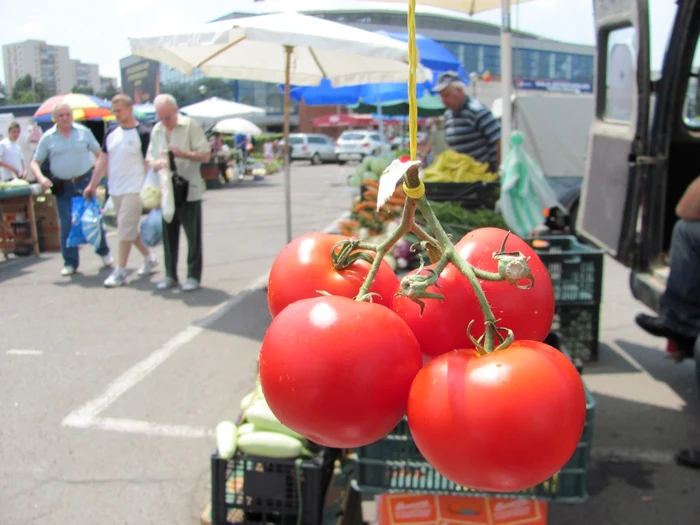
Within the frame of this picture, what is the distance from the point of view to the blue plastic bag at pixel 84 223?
721 centimetres

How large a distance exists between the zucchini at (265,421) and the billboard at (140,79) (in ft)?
96.9

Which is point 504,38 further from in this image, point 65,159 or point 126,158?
point 65,159

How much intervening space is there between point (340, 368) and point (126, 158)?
6.38 metres

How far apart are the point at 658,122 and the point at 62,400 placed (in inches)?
171

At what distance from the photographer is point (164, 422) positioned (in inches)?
154

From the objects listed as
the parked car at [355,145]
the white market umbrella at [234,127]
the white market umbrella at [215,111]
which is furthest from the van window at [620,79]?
the parked car at [355,145]

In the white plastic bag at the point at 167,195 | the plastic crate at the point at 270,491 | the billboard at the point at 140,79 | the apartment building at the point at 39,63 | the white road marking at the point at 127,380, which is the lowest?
the white road marking at the point at 127,380

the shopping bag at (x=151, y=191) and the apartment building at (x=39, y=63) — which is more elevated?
the apartment building at (x=39, y=63)

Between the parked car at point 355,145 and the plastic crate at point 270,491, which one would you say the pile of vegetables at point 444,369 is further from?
the parked car at point 355,145

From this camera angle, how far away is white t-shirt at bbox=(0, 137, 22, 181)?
10.6m

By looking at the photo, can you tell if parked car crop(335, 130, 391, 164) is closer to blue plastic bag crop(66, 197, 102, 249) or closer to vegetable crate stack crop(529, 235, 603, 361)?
blue plastic bag crop(66, 197, 102, 249)

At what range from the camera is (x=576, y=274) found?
4512mm

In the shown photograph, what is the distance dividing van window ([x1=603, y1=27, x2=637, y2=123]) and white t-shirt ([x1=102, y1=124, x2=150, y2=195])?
4.58m

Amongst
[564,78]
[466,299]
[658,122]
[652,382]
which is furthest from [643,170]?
[564,78]
